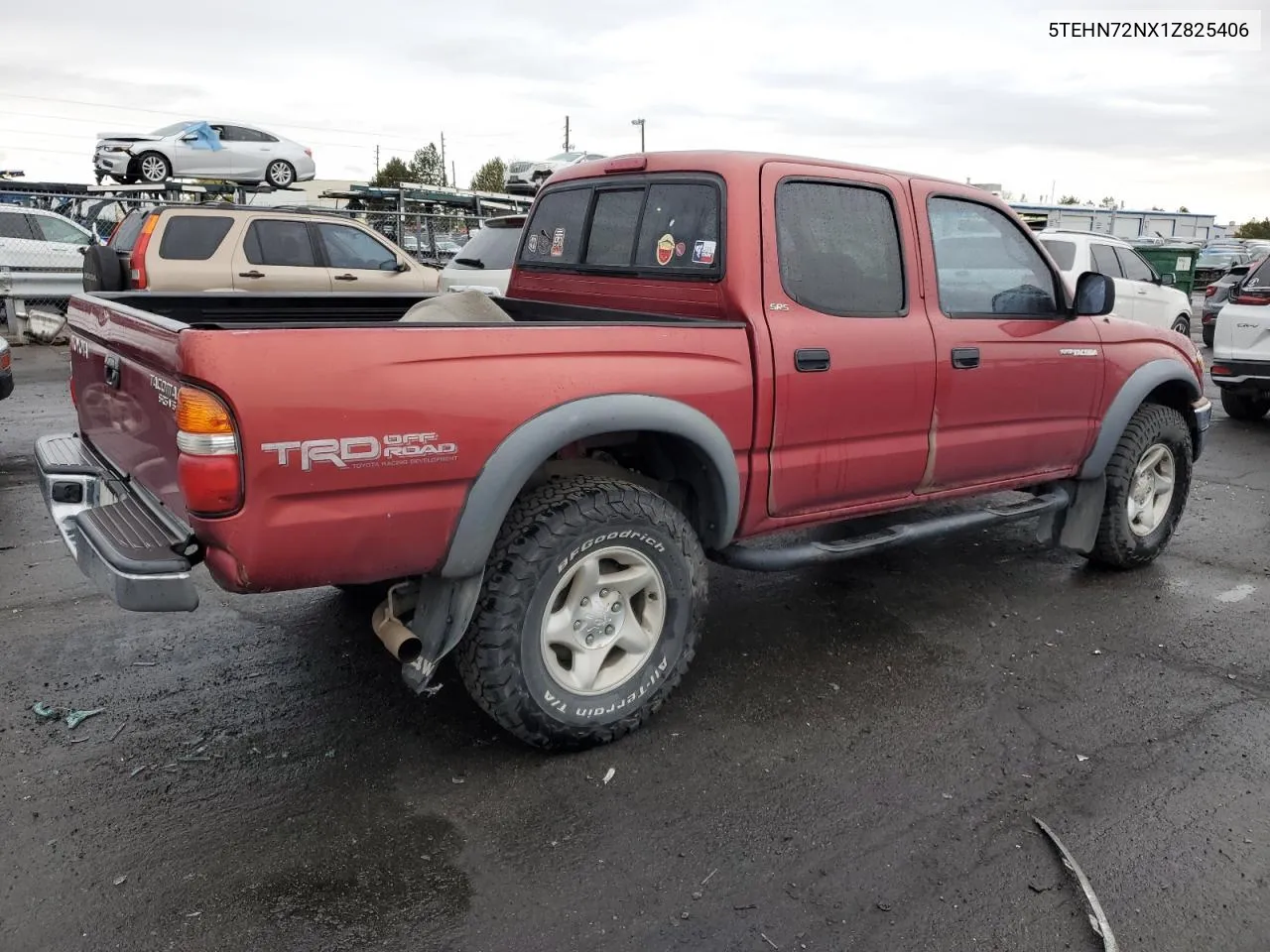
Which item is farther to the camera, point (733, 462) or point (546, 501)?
point (733, 462)

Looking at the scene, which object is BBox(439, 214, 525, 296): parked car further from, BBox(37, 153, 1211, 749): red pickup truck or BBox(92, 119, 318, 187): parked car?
BBox(92, 119, 318, 187): parked car

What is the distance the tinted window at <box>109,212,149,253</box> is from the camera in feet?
36.0

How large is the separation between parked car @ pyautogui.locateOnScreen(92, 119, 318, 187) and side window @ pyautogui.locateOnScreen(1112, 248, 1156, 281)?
1493cm

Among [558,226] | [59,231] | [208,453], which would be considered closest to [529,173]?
[59,231]

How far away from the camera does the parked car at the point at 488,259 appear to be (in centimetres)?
1036

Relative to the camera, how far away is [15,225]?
14.3 m

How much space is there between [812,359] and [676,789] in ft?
5.26

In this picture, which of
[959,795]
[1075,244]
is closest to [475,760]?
[959,795]

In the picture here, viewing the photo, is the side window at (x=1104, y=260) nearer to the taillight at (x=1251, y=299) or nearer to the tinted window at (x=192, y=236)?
the taillight at (x=1251, y=299)

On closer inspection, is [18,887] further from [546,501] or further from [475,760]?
[546,501]

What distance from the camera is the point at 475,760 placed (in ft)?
10.9

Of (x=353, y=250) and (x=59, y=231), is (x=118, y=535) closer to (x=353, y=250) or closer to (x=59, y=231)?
(x=353, y=250)

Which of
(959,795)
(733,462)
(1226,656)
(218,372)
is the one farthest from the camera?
(1226,656)

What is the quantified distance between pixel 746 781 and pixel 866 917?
0.70 m
